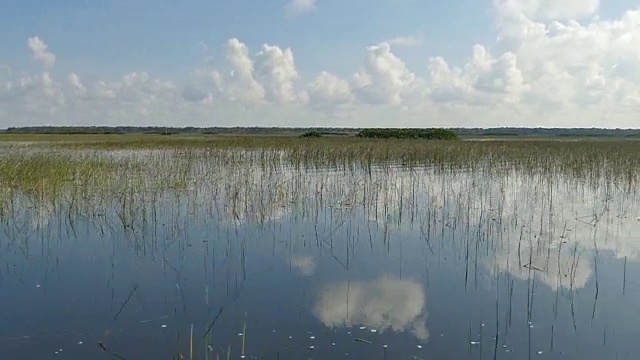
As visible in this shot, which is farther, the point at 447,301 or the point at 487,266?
the point at 487,266

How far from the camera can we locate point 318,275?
6246mm

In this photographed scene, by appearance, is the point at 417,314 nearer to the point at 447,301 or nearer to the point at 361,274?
the point at 447,301

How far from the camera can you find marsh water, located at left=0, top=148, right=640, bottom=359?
175 inches

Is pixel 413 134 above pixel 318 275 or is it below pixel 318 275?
above

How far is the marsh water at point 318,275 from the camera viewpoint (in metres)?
4.45

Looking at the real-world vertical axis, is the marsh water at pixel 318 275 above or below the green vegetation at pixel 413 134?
below

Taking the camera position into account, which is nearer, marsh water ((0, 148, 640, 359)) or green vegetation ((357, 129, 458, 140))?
marsh water ((0, 148, 640, 359))

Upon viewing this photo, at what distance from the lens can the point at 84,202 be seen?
1038cm

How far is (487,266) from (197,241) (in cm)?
362

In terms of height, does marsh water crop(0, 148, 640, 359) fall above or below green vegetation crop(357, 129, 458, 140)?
below

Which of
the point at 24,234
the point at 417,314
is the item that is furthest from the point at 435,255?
the point at 24,234

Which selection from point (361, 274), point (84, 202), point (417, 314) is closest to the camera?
point (417, 314)

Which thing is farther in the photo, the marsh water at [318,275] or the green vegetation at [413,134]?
the green vegetation at [413,134]

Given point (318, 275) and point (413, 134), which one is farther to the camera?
point (413, 134)
